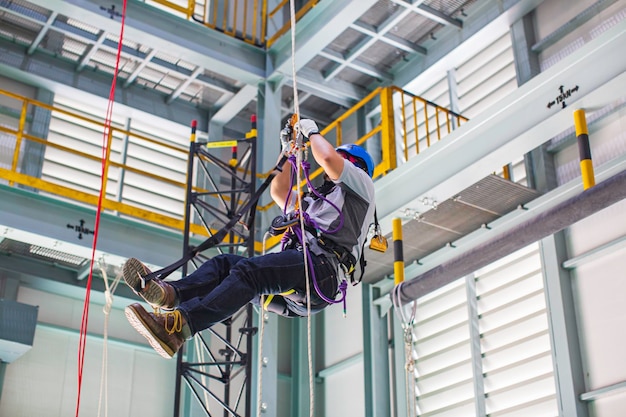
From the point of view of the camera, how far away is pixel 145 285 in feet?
18.4

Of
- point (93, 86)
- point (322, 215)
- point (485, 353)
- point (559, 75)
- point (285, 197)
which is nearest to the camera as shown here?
point (322, 215)

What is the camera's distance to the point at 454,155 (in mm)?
10141

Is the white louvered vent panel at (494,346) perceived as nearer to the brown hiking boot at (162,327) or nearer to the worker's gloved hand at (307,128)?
the worker's gloved hand at (307,128)

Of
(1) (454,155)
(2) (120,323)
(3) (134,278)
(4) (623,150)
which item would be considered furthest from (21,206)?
(4) (623,150)

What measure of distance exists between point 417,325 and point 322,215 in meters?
7.25

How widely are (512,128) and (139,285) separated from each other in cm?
533

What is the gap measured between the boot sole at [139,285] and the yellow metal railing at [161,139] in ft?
17.9

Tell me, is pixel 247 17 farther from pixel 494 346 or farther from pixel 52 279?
pixel 494 346

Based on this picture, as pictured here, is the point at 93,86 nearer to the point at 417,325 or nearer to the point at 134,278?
the point at 417,325

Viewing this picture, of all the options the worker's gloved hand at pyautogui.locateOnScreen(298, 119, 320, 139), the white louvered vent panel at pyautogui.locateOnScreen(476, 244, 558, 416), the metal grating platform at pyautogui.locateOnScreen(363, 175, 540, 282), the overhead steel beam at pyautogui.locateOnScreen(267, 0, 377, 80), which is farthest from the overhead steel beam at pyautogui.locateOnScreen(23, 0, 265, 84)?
the worker's gloved hand at pyautogui.locateOnScreen(298, 119, 320, 139)

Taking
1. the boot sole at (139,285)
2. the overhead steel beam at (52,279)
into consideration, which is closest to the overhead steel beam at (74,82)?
the overhead steel beam at (52,279)

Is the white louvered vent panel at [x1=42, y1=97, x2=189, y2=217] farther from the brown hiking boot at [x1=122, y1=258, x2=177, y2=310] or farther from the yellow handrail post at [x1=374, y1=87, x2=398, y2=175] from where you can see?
the brown hiking boot at [x1=122, y1=258, x2=177, y2=310]

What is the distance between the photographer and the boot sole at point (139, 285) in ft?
18.2

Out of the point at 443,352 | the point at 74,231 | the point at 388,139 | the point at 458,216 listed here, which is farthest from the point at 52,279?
the point at 458,216
